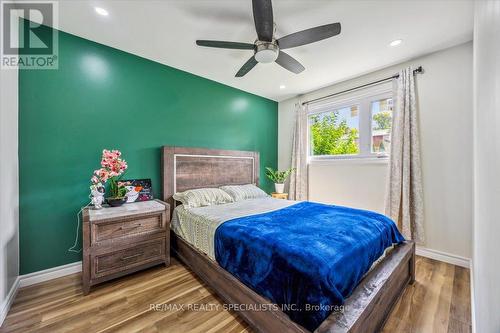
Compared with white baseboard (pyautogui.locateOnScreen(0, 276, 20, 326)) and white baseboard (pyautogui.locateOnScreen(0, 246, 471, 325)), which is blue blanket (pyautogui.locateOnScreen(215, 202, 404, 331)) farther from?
white baseboard (pyautogui.locateOnScreen(0, 276, 20, 326))

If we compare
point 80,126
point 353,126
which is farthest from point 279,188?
point 80,126

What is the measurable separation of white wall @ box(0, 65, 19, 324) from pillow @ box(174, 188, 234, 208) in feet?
5.03

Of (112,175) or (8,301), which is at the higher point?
(112,175)

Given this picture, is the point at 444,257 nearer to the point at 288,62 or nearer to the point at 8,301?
the point at 288,62

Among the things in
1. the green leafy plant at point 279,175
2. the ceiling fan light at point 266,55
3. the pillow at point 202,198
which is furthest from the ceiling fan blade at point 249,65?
the green leafy plant at point 279,175

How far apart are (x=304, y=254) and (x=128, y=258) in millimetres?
1928

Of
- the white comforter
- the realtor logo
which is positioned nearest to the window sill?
the white comforter

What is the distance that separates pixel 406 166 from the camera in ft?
9.02

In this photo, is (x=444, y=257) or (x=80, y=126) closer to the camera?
(x=80, y=126)

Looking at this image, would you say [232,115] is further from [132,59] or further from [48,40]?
[48,40]

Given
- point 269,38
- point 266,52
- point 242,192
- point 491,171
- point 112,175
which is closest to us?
point 491,171

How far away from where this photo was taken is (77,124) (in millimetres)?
2332

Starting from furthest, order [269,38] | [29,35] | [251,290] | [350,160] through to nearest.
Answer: [350,160] < [29,35] < [269,38] < [251,290]

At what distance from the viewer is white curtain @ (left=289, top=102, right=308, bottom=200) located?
4.07 metres
